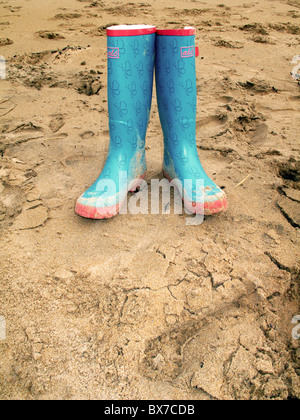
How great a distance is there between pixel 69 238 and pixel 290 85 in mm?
2077

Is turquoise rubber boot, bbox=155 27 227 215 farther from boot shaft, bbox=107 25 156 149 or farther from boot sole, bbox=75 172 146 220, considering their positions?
boot sole, bbox=75 172 146 220

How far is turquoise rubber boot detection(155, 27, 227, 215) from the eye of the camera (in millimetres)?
1161

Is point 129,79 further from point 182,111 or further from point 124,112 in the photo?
point 182,111

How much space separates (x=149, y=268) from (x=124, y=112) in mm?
593

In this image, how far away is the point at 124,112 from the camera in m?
1.22

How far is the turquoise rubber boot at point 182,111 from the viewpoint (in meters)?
1.16

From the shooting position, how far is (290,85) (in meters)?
Result: 2.38

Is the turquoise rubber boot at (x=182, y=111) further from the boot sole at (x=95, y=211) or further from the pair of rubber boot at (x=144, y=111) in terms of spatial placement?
the boot sole at (x=95, y=211)

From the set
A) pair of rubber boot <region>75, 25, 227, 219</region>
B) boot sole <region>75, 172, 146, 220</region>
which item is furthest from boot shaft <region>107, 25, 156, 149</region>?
Result: boot sole <region>75, 172, 146, 220</region>

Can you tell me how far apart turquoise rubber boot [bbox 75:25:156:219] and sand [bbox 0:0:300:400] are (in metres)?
0.09

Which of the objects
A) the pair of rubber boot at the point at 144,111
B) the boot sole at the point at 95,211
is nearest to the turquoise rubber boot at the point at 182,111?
the pair of rubber boot at the point at 144,111

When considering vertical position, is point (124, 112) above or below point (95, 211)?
above

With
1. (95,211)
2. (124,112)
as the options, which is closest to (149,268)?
(95,211)

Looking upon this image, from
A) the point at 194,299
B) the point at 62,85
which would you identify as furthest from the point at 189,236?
the point at 62,85
